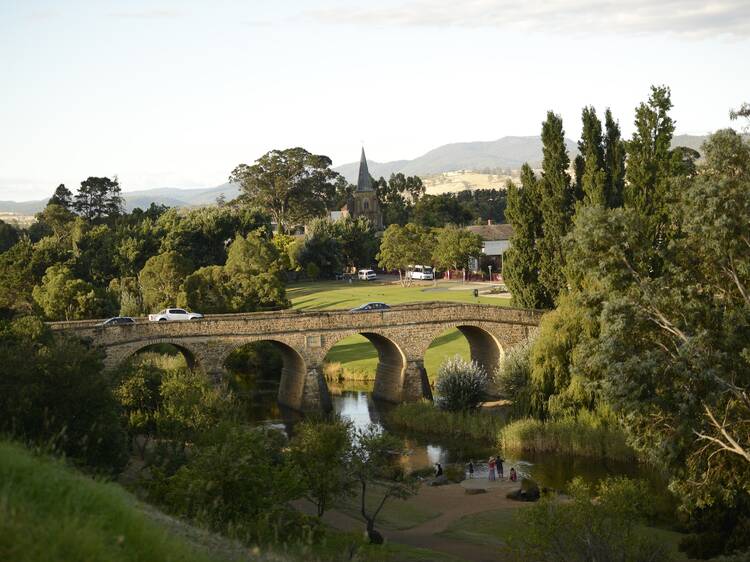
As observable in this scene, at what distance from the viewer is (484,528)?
34.3 metres

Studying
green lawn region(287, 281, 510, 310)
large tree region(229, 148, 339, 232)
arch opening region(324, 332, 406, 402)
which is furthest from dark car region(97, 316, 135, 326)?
large tree region(229, 148, 339, 232)

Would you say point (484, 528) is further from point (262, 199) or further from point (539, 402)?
point (262, 199)

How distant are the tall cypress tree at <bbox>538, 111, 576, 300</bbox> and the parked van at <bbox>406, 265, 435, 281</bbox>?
4536cm

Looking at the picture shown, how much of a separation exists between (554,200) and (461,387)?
1364 cm

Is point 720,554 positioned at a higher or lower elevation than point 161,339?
lower

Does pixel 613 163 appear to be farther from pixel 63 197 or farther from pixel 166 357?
pixel 63 197

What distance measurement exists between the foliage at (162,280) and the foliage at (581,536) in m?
52.8

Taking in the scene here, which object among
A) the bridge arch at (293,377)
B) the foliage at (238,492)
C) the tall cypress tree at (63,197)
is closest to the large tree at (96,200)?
the tall cypress tree at (63,197)

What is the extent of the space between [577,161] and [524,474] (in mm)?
25047

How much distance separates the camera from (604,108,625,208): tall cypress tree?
56312 millimetres

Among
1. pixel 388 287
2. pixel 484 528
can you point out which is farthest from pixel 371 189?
pixel 484 528

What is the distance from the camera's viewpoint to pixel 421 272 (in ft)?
360

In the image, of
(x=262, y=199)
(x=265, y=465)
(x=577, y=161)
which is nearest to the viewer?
(x=265, y=465)

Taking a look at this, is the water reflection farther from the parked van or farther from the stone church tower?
the stone church tower
